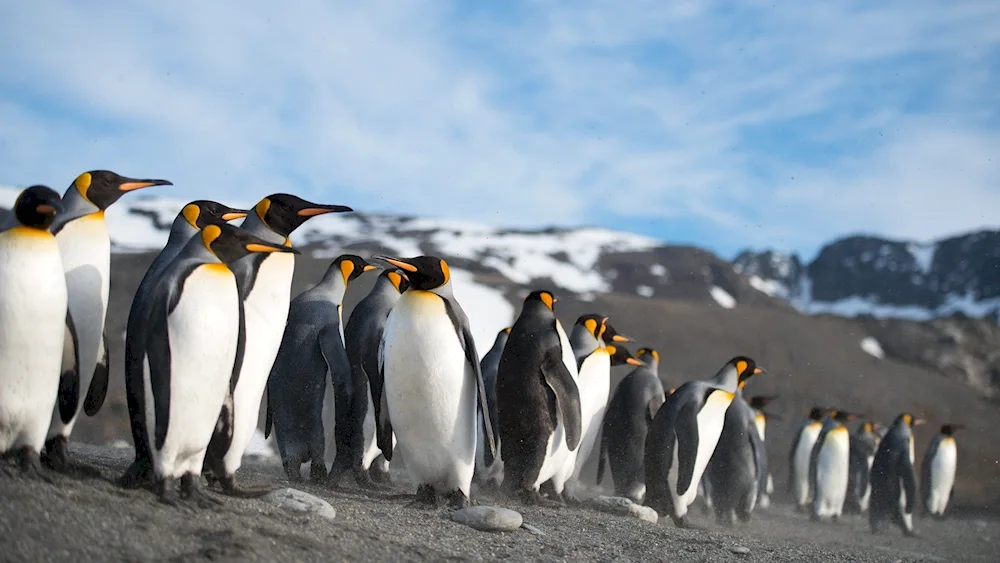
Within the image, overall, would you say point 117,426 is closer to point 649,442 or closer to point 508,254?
point 649,442

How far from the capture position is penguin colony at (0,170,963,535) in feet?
13.6

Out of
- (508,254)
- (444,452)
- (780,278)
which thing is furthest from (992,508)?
(780,278)

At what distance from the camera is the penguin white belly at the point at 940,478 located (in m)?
13.8

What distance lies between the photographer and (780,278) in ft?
277

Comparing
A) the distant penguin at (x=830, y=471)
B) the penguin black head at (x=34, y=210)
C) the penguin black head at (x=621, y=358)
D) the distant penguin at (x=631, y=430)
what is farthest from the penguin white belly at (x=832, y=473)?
the penguin black head at (x=34, y=210)

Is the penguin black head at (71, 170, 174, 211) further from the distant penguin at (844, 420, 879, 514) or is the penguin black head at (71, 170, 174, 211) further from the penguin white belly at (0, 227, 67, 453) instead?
the distant penguin at (844, 420, 879, 514)

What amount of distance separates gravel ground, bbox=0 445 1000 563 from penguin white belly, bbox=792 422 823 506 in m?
8.19

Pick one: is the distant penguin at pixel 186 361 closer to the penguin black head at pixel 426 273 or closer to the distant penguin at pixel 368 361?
the penguin black head at pixel 426 273

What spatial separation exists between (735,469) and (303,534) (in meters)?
6.35

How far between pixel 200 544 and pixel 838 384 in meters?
18.2

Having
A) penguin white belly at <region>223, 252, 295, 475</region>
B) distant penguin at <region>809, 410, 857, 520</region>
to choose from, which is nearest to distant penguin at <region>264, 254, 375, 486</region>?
penguin white belly at <region>223, 252, 295, 475</region>

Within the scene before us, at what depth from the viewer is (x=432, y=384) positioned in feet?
18.4

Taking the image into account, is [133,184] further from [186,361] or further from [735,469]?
[735,469]

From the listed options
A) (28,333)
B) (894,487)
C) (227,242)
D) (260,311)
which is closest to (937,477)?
(894,487)
